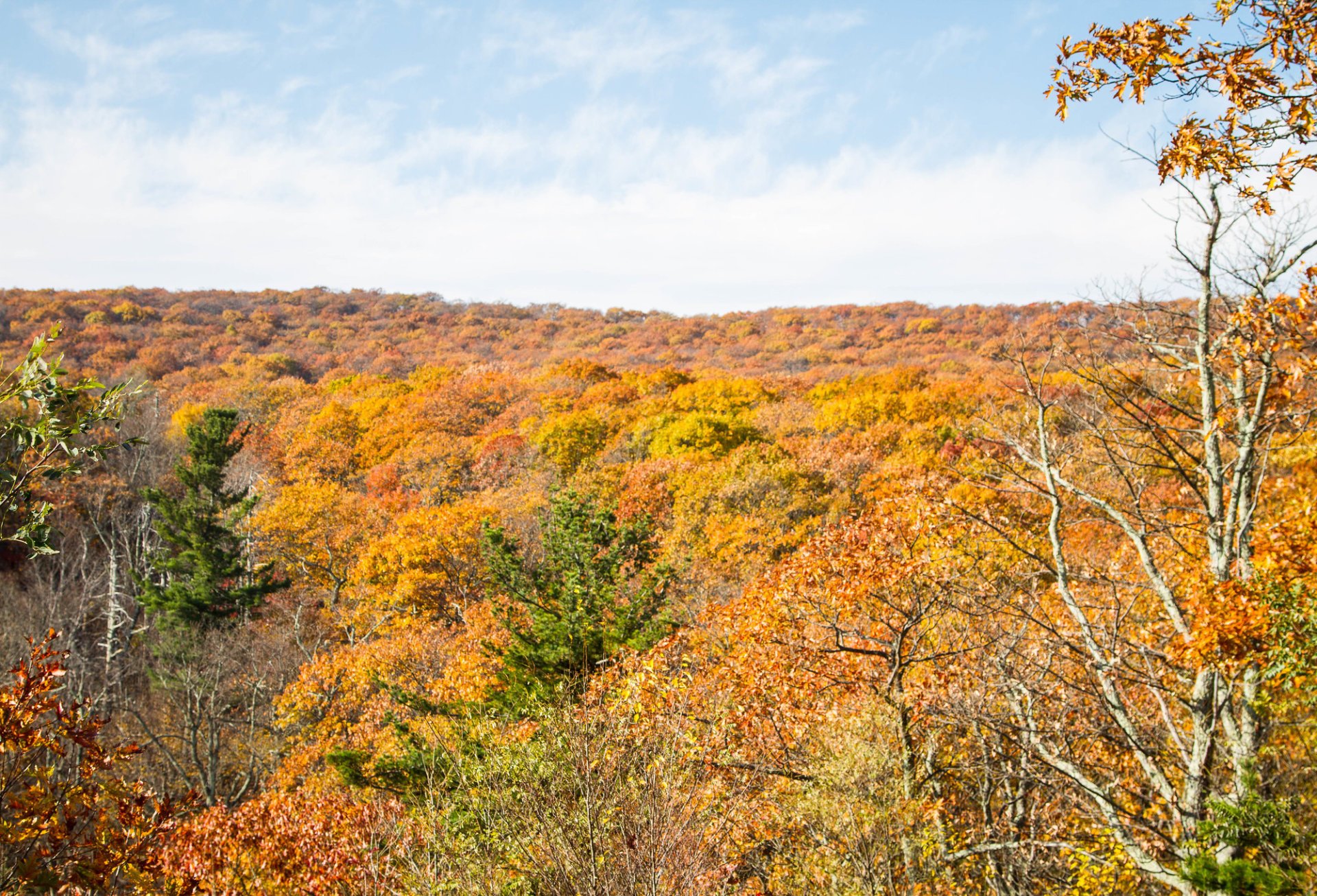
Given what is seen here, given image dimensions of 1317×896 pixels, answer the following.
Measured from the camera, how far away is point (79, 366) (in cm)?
5794

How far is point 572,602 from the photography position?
14156 mm

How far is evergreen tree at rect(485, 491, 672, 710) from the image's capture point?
13492 mm

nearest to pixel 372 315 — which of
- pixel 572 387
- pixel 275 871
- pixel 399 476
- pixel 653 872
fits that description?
pixel 572 387

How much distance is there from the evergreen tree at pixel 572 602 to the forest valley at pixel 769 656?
0.11 metres

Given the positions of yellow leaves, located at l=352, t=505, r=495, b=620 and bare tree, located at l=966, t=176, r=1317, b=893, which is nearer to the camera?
bare tree, located at l=966, t=176, r=1317, b=893

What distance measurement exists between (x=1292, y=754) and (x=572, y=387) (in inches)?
1616

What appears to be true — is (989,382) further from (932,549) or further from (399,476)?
(932,549)

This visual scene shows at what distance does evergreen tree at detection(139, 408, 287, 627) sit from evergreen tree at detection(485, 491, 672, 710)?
12.7 metres

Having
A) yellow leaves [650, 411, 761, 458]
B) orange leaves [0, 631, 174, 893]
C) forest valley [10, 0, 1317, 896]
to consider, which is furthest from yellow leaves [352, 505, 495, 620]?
orange leaves [0, 631, 174, 893]

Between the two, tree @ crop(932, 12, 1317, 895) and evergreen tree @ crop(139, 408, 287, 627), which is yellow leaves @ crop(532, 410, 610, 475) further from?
tree @ crop(932, 12, 1317, 895)

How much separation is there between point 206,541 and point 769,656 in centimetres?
2246

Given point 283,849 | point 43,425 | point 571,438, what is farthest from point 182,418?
point 43,425

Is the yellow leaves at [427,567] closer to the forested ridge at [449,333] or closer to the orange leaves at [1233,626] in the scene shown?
the orange leaves at [1233,626]

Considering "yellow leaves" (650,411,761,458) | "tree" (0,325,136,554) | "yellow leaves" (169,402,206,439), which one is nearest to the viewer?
"tree" (0,325,136,554)
